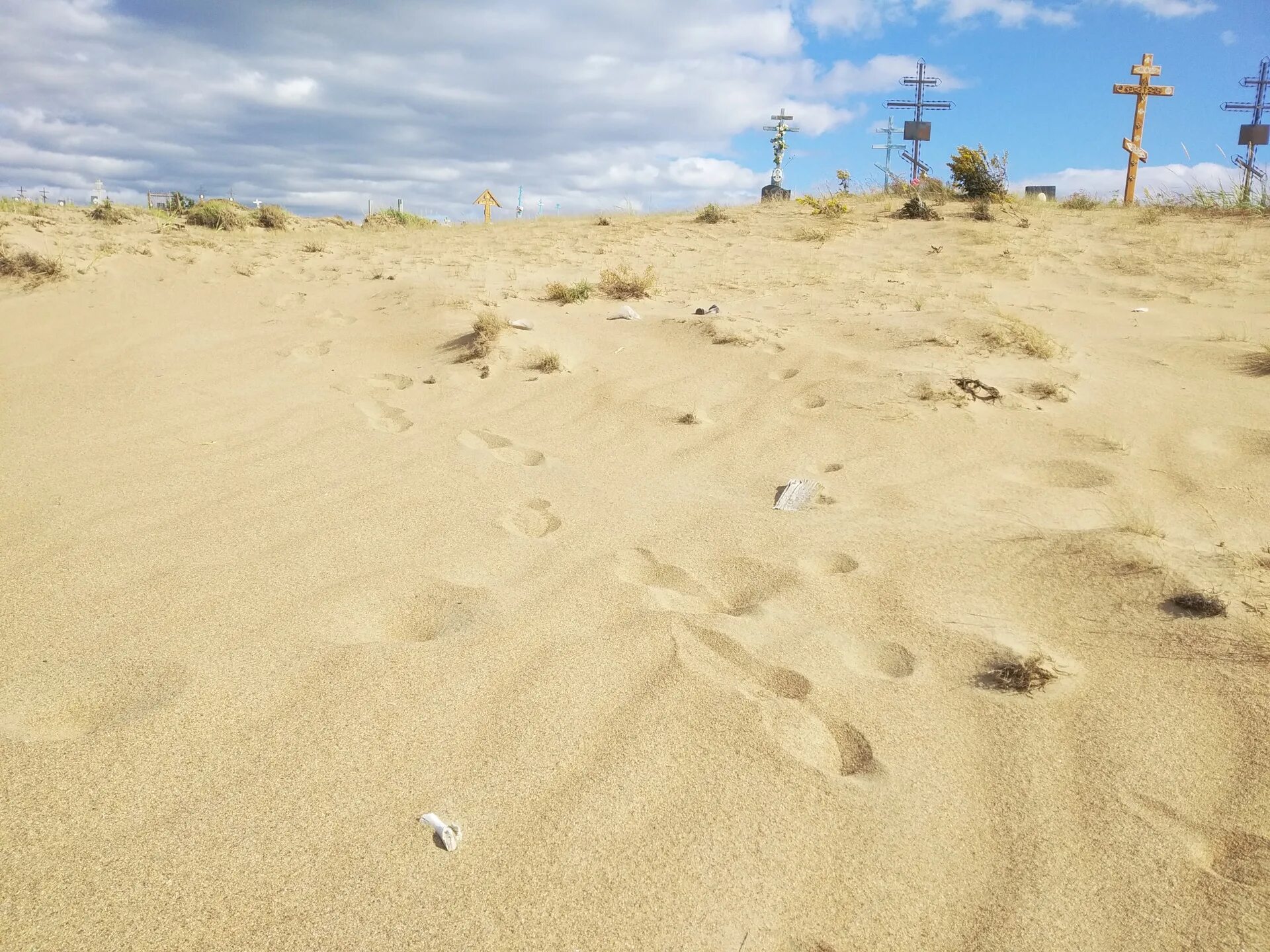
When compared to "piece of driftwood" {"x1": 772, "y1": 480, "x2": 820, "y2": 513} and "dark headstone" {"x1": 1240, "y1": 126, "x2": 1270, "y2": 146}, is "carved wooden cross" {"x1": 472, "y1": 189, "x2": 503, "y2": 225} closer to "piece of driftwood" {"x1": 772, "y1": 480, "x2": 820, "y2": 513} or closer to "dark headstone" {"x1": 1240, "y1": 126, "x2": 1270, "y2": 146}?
"piece of driftwood" {"x1": 772, "y1": 480, "x2": 820, "y2": 513}

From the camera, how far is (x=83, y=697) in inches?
71.9

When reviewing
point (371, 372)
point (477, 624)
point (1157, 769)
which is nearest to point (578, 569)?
point (477, 624)

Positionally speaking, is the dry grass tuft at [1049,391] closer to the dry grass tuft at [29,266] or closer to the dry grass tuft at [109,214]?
the dry grass tuft at [29,266]

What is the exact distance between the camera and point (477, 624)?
2.12 metres

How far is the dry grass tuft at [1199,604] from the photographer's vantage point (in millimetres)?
1944

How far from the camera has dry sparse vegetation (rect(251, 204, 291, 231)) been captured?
952cm

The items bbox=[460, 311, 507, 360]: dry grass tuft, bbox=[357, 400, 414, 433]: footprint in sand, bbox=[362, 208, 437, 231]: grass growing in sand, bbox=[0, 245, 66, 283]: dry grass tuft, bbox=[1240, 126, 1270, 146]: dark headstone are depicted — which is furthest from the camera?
bbox=[1240, 126, 1270, 146]: dark headstone

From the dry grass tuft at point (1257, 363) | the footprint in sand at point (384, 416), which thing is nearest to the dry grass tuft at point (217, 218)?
the footprint in sand at point (384, 416)

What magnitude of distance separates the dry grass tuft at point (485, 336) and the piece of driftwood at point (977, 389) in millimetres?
2447

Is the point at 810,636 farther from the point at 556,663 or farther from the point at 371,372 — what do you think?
the point at 371,372

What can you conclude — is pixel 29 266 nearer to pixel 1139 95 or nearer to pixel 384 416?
pixel 384 416

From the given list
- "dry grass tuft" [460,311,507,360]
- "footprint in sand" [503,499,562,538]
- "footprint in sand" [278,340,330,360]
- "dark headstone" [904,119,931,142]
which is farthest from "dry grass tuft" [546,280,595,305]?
"dark headstone" [904,119,931,142]

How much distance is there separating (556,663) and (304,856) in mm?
708

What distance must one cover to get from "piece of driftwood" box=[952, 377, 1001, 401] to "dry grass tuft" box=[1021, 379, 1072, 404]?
0.60 ft
